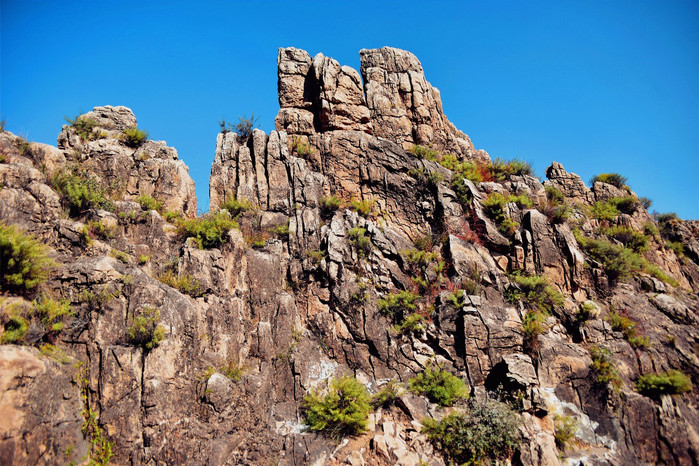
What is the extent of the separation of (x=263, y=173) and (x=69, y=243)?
29.0 feet

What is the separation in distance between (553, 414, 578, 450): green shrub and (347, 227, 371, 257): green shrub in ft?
30.1

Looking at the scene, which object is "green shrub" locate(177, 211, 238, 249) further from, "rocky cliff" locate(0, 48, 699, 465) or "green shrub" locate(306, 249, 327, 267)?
"green shrub" locate(306, 249, 327, 267)

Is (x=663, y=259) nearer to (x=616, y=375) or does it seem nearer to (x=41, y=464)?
(x=616, y=375)

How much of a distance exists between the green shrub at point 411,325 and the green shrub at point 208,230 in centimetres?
789

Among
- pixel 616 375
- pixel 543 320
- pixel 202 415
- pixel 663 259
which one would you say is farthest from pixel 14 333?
pixel 663 259

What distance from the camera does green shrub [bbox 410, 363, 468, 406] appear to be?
13.7 metres

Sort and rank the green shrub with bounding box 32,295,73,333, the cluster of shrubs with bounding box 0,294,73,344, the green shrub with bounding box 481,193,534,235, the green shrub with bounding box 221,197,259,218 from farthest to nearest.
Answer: the green shrub with bounding box 481,193,534,235 → the green shrub with bounding box 221,197,259,218 → the green shrub with bounding box 32,295,73,333 → the cluster of shrubs with bounding box 0,294,73,344

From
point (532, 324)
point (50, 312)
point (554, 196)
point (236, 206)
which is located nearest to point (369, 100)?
point (236, 206)

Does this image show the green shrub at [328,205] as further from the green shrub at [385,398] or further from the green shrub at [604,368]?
the green shrub at [604,368]

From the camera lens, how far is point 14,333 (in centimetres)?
1036

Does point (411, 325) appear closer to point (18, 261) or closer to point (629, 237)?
point (18, 261)

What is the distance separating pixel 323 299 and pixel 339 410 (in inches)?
184

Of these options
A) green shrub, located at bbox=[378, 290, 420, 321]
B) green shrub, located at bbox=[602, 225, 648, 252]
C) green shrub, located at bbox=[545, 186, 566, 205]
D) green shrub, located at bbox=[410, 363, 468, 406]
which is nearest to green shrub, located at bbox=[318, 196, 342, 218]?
green shrub, located at bbox=[378, 290, 420, 321]

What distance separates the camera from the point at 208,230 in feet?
51.3
